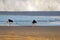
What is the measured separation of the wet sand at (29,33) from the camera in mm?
1694

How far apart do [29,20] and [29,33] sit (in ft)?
0.67

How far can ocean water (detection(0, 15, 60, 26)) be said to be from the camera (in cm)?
186

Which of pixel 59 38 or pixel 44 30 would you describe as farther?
pixel 44 30

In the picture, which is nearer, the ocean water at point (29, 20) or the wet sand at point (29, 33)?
the wet sand at point (29, 33)

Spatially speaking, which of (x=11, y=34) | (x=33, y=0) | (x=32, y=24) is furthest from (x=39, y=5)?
(x=11, y=34)

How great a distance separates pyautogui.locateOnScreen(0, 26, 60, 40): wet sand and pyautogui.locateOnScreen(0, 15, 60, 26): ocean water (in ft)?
0.16

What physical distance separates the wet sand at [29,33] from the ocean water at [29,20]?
1.9 inches

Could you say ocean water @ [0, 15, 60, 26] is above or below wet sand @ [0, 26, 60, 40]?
above

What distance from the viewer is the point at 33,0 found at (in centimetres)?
184

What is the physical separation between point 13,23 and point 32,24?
0.90 ft

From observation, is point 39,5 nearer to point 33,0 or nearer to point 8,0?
point 33,0

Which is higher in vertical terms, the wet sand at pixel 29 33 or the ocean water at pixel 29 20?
the ocean water at pixel 29 20

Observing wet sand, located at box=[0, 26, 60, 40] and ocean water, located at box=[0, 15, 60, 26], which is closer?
wet sand, located at box=[0, 26, 60, 40]

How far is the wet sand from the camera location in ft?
5.56
